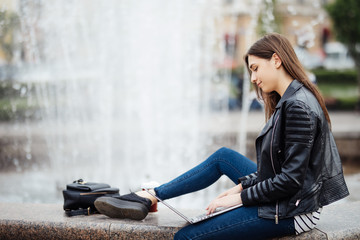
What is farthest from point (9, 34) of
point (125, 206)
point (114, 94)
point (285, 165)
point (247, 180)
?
point (285, 165)

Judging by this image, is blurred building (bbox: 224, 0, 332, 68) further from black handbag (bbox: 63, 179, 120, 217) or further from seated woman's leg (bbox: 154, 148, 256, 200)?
black handbag (bbox: 63, 179, 120, 217)

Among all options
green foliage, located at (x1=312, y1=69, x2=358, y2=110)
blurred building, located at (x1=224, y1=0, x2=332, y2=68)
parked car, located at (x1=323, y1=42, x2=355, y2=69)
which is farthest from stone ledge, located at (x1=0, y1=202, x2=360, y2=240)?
parked car, located at (x1=323, y1=42, x2=355, y2=69)

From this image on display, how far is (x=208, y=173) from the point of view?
9.29ft

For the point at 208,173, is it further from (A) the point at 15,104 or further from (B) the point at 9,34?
(B) the point at 9,34

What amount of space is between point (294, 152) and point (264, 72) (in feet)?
1.58

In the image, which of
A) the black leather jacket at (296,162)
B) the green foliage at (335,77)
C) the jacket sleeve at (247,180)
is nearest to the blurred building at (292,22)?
the green foliage at (335,77)

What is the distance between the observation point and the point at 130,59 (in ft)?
43.3

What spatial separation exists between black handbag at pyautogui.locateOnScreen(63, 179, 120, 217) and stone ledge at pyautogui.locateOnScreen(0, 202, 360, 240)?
0.06 meters

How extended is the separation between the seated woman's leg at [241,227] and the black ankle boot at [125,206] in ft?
1.43

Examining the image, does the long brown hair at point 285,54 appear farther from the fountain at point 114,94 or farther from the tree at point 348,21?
the tree at point 348,21

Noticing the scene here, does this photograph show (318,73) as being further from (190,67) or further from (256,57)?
→ (256,57)

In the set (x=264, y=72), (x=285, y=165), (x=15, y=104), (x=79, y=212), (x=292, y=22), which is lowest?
(x=15, y=104)

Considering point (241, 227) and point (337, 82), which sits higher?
point (241, 227)

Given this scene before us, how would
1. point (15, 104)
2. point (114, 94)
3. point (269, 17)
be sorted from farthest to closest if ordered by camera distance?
point (269, 17) → point (114, 94) → point (15, 104)
